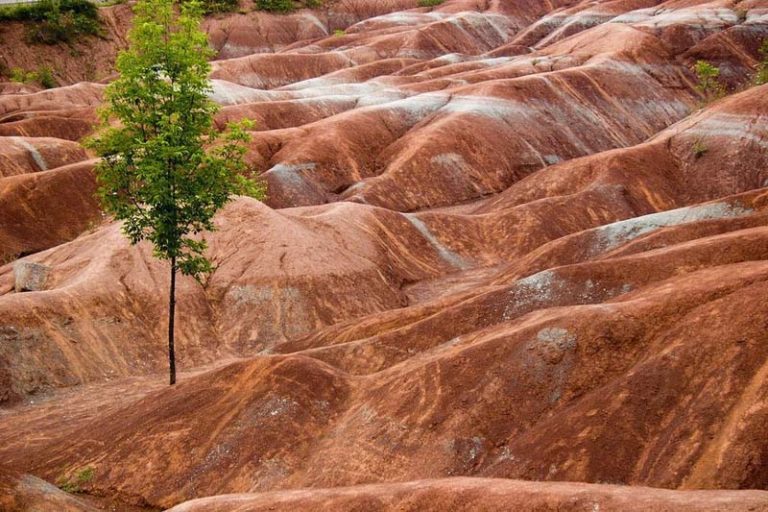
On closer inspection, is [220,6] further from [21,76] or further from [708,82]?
[708,82]

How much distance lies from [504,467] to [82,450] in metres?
10.4

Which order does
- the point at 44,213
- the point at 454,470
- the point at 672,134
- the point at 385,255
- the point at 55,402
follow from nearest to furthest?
the point at 454,470 < the point at 55,402 < the point at 385,255 < the point at 44,213 < the point at 672,134

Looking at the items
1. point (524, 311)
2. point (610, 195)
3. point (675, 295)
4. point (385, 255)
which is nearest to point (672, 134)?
point (610, 195)

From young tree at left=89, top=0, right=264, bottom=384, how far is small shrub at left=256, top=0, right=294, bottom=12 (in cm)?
7973

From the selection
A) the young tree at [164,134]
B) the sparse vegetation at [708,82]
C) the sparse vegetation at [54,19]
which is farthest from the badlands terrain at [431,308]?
the sparse vegetation at [54,19]

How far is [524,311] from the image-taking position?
21328 millimetres

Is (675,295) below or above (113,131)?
below

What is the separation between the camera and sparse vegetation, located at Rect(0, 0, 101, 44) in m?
81.6

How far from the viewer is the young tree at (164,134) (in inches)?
774

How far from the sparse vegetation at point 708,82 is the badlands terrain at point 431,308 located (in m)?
1.89

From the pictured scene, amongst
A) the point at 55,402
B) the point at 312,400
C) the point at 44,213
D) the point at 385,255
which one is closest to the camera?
the point at 312,400

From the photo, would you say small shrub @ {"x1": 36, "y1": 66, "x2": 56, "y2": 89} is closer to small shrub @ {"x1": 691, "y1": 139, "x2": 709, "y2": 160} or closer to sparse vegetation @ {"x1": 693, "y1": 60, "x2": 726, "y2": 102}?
sparse vegetation @ {"x1": 693, "y1": 60, "x2": 726, "y2": 102}

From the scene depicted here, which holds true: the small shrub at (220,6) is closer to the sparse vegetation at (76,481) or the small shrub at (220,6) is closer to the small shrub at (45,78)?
the small shrub at (45,78)

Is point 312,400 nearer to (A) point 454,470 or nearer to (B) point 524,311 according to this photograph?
(A) point 454,470
